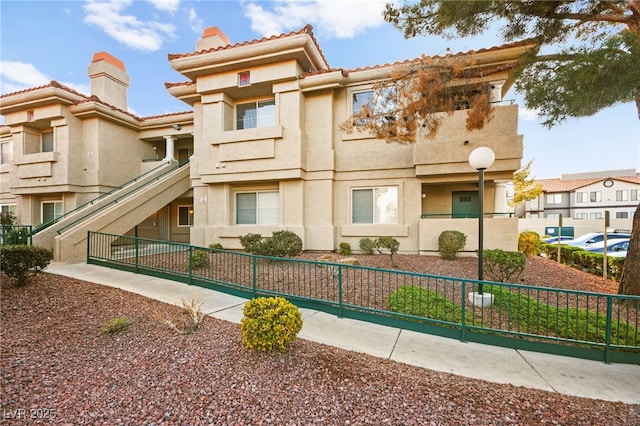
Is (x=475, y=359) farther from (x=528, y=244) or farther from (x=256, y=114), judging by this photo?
(x=256, y=114)

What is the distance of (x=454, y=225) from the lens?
407 inches

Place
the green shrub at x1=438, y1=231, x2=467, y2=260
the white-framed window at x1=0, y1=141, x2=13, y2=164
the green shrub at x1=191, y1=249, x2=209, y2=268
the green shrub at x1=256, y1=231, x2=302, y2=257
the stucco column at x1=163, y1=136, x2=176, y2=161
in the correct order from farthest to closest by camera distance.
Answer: the white-framed window at x1=0, y1=141, x2=13, y2=164
the stucco column at x1=163, y1=136, x2=176, y2=161
the green shrub at x1=438, y1=231, x2=467, y2=260
the green shrub at x1=256, y1=231, x2=302, y2=257
the green shrub at x1=191, y1=249, x2=209, y2=268

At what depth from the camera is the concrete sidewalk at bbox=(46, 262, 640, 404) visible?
3.55m

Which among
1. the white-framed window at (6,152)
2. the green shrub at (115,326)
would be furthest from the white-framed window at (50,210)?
the green shrub at (115,326)

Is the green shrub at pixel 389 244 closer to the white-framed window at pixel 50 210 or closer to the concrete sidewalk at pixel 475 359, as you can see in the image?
the concrete sidewalk at pixel 475 359

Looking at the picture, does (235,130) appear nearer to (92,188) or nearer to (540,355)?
(92,188)

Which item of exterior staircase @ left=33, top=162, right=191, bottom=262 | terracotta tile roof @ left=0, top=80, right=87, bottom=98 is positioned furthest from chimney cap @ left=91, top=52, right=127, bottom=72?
exterior staircase @ left=33, top=162, right=191, bottom=262

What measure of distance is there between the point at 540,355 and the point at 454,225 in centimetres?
648

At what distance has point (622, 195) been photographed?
37156 millimetres

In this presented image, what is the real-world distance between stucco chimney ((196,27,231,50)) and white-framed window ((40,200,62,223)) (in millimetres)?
12169

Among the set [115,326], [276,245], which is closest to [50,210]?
[276,245]

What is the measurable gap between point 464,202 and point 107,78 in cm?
2071

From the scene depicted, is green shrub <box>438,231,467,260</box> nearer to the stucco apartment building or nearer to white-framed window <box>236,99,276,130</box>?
the stucco apartment building

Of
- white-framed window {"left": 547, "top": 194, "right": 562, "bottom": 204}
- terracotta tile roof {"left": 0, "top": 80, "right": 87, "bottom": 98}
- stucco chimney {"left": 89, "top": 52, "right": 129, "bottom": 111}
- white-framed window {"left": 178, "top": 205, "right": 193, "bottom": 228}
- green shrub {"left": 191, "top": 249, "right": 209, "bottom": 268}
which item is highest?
stucco chimney {"left": 89, "top": 52, "right": 129, "bottom": 111}
